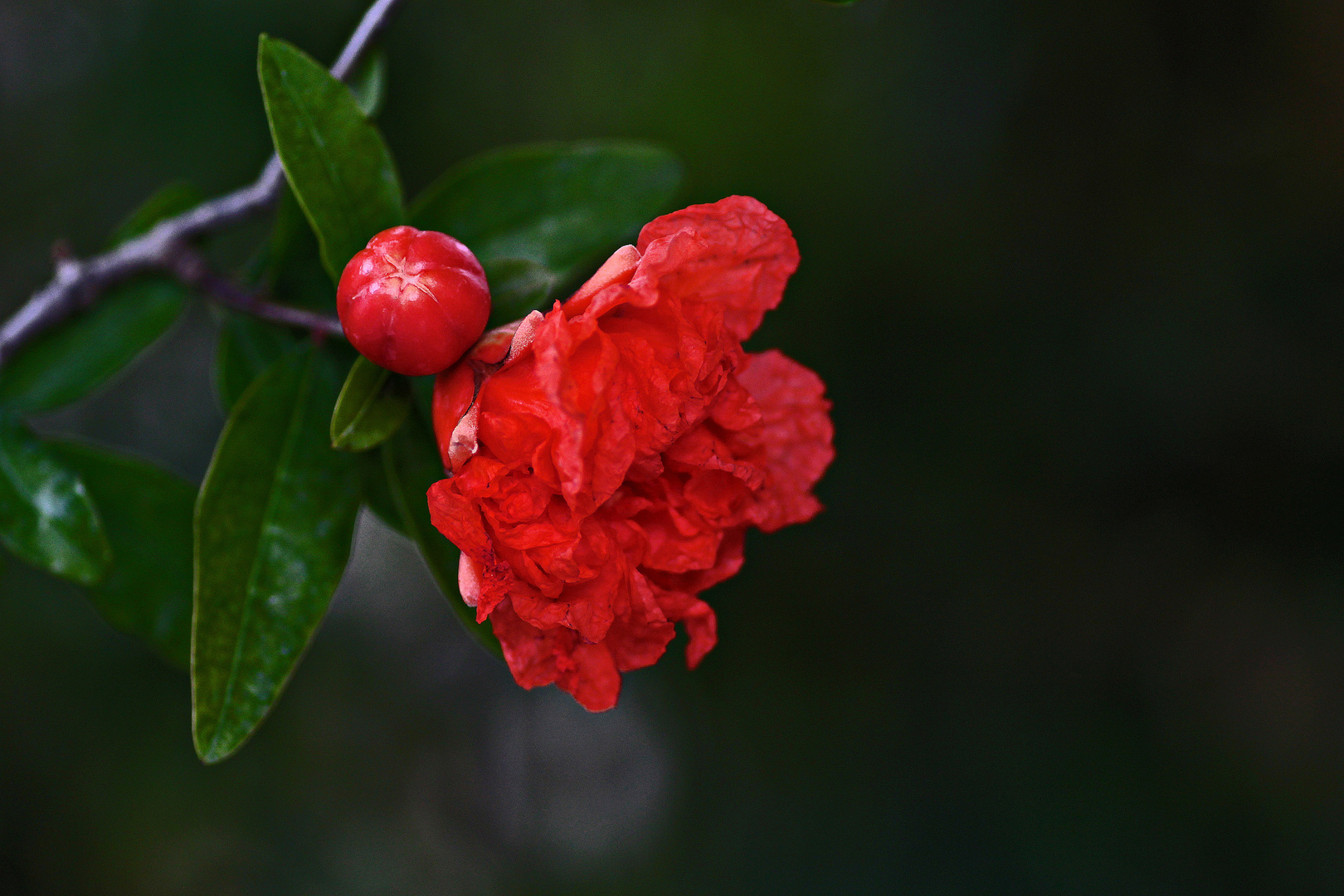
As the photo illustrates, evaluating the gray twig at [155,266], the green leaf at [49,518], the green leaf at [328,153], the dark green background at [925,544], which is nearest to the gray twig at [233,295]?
the gray twig at [155,266]

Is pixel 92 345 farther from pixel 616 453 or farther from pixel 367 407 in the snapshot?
pixel 616 453

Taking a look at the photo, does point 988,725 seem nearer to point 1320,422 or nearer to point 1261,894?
point 1261,894

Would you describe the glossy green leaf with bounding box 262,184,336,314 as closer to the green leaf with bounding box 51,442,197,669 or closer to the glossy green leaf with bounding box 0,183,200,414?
the glossy green leaf with bounding box 0,183,200,414

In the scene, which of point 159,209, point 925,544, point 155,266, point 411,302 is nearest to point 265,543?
point 411,302

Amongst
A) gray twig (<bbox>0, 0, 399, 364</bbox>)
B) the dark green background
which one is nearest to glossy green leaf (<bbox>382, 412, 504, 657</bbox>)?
gray twig (<bbox>0, 0, 399, 364</bbox>)

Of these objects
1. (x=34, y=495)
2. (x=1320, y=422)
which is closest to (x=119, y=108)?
(x=34, y=495)
